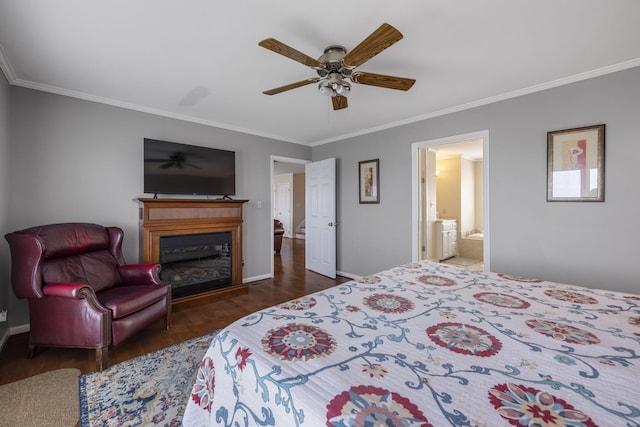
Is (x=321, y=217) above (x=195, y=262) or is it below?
above

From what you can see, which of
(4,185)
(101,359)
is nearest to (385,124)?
(101,359)

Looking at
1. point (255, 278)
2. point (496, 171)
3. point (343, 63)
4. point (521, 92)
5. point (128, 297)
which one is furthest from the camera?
point (255, 278)

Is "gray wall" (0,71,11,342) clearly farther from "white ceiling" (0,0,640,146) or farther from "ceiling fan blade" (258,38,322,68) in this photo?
"ceiling fan blade" (258,38,322,68)

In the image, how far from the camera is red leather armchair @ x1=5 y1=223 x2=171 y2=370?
200 centimetres

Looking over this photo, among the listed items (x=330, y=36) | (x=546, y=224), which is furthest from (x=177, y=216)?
(x=546, y=224)

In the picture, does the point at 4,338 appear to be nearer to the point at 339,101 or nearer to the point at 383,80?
the point at 339,101

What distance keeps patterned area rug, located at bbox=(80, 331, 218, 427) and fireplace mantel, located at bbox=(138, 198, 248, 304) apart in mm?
1180

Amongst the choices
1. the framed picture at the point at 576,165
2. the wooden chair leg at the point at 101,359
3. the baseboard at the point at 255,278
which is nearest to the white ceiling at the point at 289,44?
the framed picture at the point at 576,165

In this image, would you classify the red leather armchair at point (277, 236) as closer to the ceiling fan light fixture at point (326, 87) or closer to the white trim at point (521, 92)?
the white trim at point (521, 92)

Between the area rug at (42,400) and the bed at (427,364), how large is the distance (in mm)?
Answer: 1218

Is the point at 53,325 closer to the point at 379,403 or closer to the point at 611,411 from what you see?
the point at 379,403

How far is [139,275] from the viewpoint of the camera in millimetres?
2619

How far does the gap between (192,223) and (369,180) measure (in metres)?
2.62

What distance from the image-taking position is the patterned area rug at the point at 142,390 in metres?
1.54
